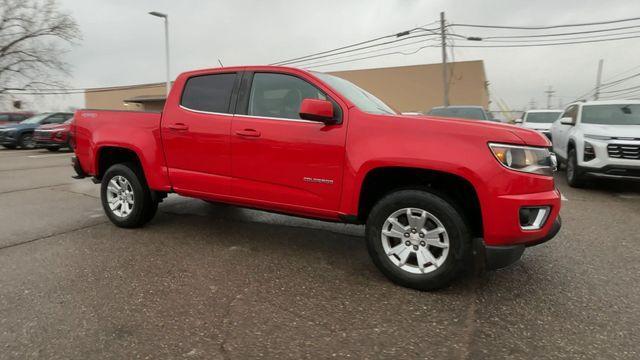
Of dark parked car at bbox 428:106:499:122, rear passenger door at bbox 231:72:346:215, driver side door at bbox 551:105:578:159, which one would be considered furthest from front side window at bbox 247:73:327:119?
dark parked car at bbox 428:106:499:122

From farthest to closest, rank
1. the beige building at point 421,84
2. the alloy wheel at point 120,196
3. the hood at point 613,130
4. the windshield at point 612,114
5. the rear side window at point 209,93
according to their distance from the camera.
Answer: the beige building at point 421,84
the windshield at point 612,114
the hood at point 613,130
the alloy wheel at point 120,196
the rear side window at point 209,93

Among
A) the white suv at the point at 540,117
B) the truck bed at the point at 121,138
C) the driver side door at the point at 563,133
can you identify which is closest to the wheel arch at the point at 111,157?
the truck bed at the point at 121,138

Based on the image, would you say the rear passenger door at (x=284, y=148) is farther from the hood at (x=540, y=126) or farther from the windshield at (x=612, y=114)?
the hood at (x=540, y=126)

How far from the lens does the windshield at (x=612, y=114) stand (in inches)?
300

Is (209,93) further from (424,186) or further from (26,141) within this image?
(26,141)

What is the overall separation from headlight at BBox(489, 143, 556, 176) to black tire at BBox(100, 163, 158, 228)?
3.73 m

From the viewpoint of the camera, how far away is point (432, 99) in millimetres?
34312

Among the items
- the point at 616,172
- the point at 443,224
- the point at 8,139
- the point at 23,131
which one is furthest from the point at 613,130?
the point at 8,139

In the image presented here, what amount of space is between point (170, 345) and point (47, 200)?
225 inches

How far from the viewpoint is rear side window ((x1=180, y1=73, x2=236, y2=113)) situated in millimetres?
4137

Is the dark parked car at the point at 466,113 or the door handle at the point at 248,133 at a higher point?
the dark parked car at the point at 466,113

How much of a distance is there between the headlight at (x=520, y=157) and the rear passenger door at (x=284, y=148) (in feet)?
3.88

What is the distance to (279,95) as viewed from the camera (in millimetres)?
3850

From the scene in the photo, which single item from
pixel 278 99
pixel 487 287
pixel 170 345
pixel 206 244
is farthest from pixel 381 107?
pixel 170 345
